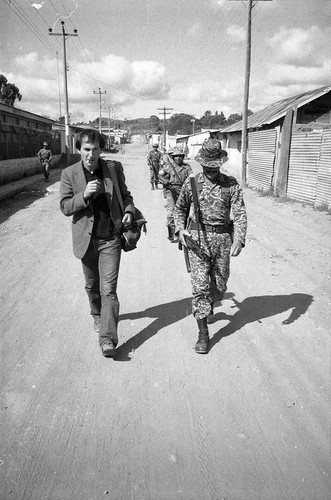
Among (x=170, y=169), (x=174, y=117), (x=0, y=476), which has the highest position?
(x=174, y=117)

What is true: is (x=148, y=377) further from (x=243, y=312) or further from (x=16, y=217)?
(x=16, y=217)

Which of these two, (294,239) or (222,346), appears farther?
(294,239)

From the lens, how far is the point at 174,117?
440 feet

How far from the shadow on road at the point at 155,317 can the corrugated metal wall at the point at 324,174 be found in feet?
25.0

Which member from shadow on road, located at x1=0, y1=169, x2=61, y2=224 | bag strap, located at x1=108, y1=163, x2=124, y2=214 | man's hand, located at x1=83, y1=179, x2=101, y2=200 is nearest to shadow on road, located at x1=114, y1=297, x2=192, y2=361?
bag strap, located at x1=108, y1=163, x2=124, y2=214

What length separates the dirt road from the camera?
224 cm

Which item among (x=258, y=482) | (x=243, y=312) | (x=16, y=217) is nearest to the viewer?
(x=258, y=482)

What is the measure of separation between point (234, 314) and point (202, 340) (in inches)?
36.8

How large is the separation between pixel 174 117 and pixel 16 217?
132 meters

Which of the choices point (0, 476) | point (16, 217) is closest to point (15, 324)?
point (0, 476)

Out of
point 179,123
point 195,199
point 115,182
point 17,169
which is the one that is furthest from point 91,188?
point 179,123

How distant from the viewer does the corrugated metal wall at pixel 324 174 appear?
1065cm

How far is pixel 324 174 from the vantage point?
1091cm

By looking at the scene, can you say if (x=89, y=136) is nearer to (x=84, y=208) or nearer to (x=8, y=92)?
(x=84, y=208)
